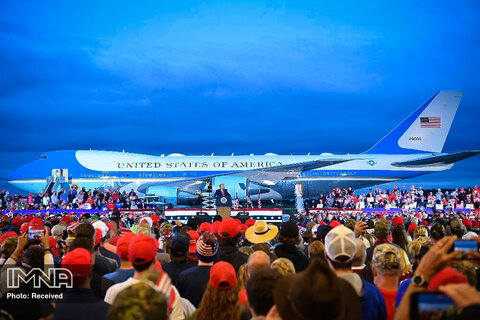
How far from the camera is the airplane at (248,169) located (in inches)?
1344

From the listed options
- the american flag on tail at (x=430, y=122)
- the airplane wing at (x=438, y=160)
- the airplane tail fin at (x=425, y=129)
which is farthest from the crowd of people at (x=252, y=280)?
the american flag on tail at (x=430, y=122)

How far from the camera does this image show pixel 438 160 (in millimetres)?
35594

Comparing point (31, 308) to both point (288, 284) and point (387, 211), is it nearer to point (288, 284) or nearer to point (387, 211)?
point (288, 284)

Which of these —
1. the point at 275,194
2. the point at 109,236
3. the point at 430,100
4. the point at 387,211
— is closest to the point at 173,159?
the point at 275,194

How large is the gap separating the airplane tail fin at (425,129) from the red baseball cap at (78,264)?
3740cm

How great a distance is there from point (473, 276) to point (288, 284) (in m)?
1.88

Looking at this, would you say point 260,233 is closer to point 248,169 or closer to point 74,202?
point 74,202

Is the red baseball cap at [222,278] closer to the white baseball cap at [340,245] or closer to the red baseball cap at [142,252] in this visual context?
the red baseball cap at [142,252]

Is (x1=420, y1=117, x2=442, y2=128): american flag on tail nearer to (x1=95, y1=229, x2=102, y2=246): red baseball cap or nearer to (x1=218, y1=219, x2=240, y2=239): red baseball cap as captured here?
(x1=95, y1=229, x2=102, y2=246): red baseball cap

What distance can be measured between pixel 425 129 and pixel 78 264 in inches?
1540

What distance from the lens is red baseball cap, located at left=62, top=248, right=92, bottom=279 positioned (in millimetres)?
3996

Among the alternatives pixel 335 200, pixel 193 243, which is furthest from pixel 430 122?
pixel 193 243

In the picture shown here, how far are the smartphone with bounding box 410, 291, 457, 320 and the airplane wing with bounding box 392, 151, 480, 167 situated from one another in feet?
114

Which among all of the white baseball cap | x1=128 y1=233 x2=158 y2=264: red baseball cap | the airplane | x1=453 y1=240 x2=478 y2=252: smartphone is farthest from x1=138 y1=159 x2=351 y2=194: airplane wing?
x1=453 y1=240 x2=478 y2=252: smartphone
